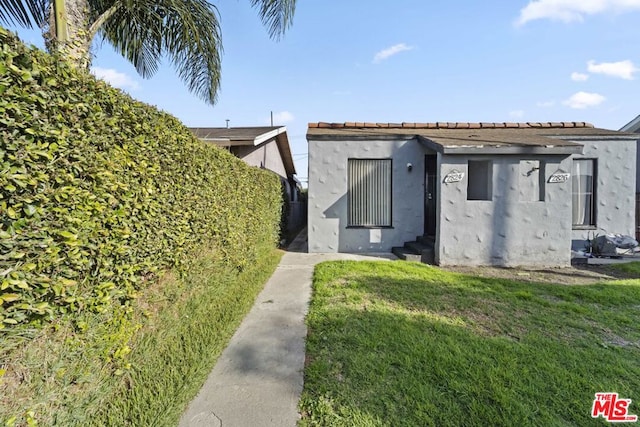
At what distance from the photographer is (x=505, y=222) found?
300 inches

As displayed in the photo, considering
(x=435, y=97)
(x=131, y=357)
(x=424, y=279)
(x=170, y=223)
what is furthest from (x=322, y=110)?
(x=131, y=357)

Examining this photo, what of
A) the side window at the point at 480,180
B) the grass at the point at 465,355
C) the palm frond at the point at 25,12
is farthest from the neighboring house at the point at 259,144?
the side window at the point at 480,180

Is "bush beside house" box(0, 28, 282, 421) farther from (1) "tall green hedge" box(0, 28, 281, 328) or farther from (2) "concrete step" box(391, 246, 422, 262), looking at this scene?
(2) "concrete step" box(391, 246, 422, 262)

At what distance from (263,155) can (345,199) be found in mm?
5645

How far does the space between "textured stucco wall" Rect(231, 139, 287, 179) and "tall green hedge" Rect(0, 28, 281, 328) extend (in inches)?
295

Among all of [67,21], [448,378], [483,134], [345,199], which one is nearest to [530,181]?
[483,134]

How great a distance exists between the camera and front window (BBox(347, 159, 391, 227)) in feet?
29.1

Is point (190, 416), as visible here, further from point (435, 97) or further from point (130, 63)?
point (435, 97)

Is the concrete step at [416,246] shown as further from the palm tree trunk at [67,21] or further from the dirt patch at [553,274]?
the palm tree trunk at [67,21]

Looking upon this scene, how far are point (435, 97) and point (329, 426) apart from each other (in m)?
12.8

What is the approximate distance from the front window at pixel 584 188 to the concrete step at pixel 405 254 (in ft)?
19.3

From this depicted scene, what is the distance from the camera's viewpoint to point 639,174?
11609 mm

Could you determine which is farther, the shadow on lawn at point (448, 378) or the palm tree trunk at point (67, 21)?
the palm tree trunk at point (67, 21)

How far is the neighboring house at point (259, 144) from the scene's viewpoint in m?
9.81
